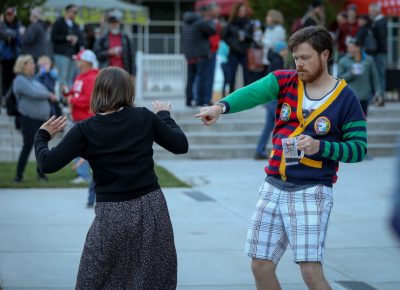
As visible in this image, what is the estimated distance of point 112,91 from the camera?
16.1 feet

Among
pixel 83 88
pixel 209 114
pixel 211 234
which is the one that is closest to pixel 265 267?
pixel 209 114

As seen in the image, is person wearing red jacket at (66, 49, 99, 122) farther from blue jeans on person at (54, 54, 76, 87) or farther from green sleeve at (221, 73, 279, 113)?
blue jeans on person at (54, 54, 76, 87)

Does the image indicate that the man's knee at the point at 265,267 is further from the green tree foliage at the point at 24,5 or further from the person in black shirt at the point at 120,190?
the green tree foliage at the point at 24,5

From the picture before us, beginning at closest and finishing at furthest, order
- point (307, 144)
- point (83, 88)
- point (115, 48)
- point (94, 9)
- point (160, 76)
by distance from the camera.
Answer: point (307, 144) → point (83, 88) → point (115, 48) → point (160, 76) → point (94, 9)

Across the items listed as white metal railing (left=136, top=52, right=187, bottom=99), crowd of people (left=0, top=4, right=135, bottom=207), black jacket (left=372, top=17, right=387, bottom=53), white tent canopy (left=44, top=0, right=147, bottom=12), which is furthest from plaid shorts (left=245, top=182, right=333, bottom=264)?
white tent canopy (left=44, top=0, right=147, bottom=12)

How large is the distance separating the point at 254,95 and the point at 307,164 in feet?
1.61

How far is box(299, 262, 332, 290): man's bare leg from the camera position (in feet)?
16.2

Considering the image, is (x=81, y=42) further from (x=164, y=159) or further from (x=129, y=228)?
(x=129, y=228)

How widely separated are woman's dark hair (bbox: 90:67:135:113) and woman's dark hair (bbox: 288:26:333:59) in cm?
92

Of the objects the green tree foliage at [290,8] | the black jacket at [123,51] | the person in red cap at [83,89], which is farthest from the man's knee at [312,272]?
the green tree foliage at [290,8]

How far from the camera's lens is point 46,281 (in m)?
6.98

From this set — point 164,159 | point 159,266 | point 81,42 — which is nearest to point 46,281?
point 159,266

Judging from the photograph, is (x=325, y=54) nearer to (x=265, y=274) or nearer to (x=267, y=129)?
(x=265, y=274)

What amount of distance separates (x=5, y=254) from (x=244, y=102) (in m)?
3.48
